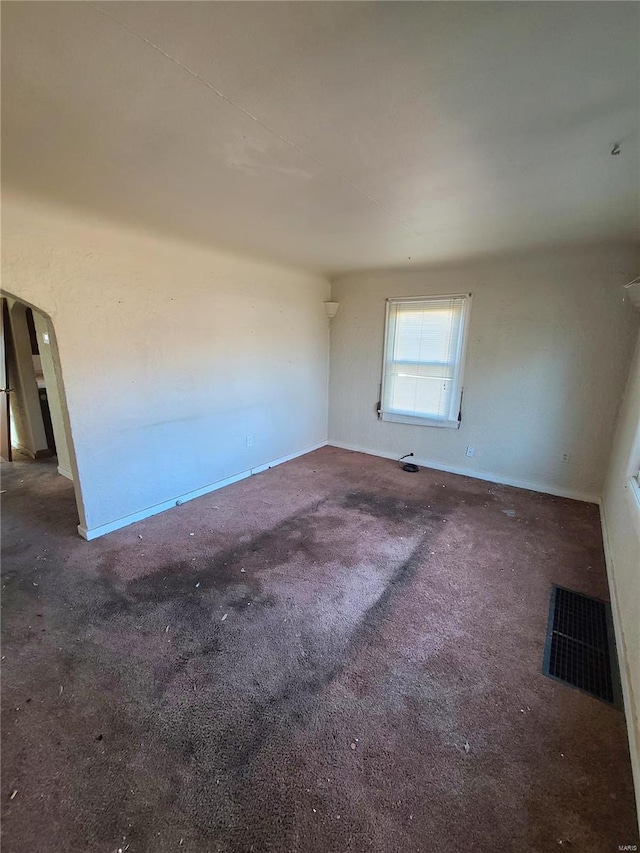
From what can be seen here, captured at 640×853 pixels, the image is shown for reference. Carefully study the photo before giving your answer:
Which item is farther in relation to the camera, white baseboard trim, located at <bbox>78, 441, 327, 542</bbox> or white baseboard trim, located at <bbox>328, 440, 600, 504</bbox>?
white baseboard trim, located at <bbox>328, 440, 600, 504</bbox>

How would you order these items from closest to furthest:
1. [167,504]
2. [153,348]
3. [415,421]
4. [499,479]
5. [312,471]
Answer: [153,348], [167,504], [499,479], [312,471], [415,421]

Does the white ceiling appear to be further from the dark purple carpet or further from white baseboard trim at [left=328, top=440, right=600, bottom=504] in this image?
white baseboard trim at [left=328, top=440, right=600, bottom=504]

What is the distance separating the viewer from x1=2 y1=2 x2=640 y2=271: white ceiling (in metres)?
0.90

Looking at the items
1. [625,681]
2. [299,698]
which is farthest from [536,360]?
[299,698]

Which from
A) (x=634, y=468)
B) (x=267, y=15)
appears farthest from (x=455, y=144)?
(x=634, y=468)

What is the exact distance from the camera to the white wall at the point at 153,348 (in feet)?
7.65

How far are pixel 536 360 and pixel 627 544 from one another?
6.58 feet

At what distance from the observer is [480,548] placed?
8.62 feet

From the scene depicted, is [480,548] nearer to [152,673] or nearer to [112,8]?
[152,673]

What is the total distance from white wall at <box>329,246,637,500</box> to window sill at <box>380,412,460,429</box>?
70 millimetres

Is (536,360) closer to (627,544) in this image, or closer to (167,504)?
(627,544)

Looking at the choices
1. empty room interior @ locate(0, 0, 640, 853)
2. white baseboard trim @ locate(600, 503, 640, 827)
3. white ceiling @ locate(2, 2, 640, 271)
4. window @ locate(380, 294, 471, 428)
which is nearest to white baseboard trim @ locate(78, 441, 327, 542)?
empty room interior @ locate(0, 0, 640, 853)

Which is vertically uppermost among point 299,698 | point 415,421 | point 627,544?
point 415,421

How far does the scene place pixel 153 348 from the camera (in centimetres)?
290
